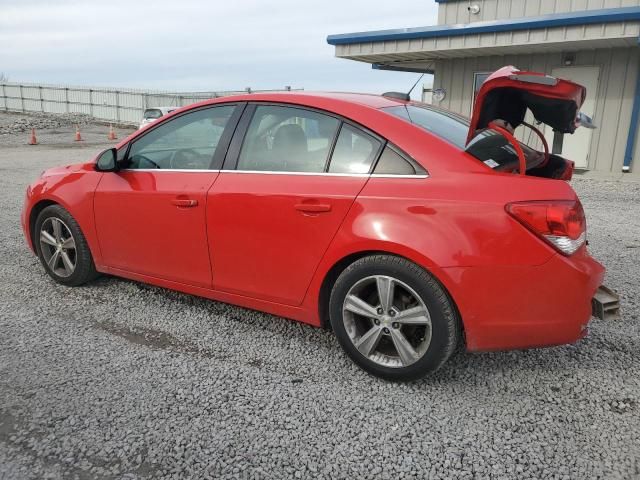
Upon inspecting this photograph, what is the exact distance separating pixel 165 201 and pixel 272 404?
1565 millimetres

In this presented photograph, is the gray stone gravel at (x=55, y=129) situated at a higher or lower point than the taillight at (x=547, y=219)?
lower

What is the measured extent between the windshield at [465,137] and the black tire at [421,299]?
2.22ft

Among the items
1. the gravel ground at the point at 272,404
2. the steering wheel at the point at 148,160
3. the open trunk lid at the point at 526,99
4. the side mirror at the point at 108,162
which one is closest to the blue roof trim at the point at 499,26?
the gravel ground at the point at 272,404

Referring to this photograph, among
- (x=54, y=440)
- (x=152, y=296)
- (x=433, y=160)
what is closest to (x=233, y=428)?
(x=54, y=440)

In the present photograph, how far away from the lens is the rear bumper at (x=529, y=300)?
248 cm

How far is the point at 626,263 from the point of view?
497 cm

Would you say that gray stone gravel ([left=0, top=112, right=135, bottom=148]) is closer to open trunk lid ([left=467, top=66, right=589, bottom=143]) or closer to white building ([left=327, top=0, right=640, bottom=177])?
white building ([left=327, top=0, right=640, bottom=177])

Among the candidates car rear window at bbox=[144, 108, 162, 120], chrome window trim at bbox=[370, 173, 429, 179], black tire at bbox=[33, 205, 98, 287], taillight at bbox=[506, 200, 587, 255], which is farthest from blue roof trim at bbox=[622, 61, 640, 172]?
car rear window at bbox=[144, 108, 162, 120]

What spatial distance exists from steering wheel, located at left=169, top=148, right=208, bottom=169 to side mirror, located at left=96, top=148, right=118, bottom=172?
47 centimetres

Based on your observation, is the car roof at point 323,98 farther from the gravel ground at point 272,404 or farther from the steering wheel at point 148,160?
the gravel ground at point 272,404

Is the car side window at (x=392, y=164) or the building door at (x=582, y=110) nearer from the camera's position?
the car side window at (x=392, y=164)

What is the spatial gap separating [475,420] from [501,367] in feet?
1.95

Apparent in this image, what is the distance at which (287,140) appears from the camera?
322 centimetres

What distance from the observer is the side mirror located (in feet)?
12.5
